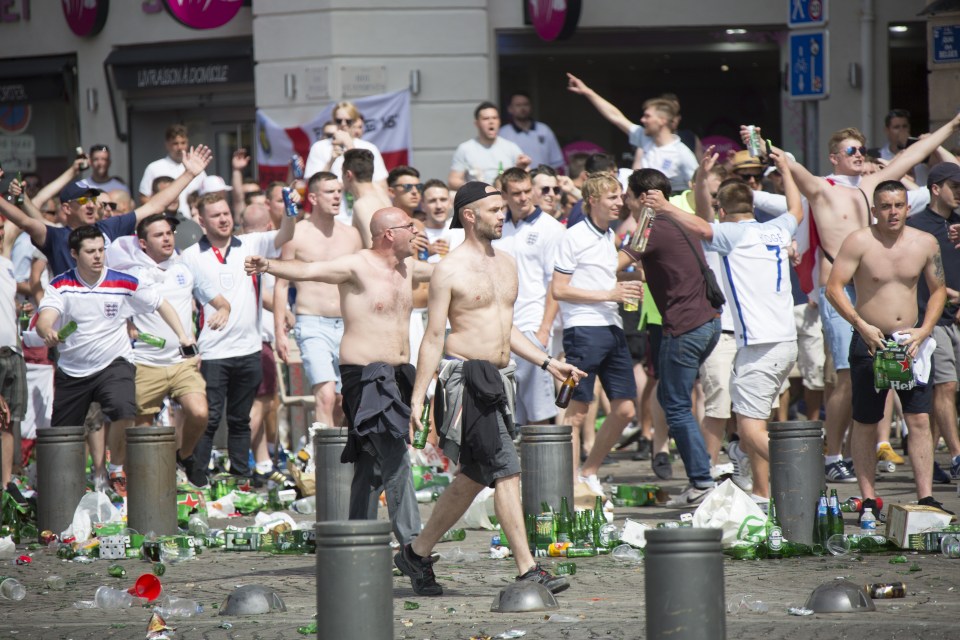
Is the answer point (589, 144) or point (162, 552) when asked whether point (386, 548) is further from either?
point (589, 144)

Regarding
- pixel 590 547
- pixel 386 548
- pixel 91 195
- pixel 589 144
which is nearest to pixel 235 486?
pixel 91 195

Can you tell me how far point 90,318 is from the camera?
1138 cm

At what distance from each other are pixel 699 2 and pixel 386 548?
1486 centimetres

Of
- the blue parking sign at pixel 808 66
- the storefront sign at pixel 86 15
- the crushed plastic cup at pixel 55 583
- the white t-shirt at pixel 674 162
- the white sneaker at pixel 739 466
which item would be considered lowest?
the crushed plastic cup at pixel 55 583

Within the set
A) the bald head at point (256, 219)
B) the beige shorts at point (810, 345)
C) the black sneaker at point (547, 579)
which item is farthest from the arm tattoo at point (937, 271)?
the bald head at point (256, 219)

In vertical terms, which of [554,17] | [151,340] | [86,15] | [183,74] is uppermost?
[86,15]

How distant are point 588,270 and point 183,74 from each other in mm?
11238

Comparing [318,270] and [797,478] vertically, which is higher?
[318,270]

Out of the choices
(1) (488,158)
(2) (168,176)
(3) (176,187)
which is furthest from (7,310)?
(1) (488,158)

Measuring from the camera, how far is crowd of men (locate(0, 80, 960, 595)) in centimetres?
830

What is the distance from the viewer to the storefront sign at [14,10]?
22312 mm

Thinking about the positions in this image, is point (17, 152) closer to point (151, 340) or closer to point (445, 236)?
point (151, 340)

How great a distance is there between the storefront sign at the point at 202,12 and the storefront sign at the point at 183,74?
85 cm

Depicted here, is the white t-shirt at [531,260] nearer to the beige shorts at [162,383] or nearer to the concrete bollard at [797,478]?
the beige shorts at [162,383]
